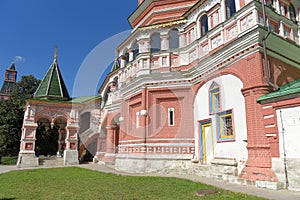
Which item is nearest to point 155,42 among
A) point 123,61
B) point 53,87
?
point 123,61

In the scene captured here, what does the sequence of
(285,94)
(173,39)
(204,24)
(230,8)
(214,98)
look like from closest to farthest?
(285,94) < (230,8) < (214,98) < (204,24) < (173,39)

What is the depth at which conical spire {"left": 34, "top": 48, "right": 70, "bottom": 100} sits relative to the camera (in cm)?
2119

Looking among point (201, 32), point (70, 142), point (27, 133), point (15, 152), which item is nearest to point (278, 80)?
point (201, 32)

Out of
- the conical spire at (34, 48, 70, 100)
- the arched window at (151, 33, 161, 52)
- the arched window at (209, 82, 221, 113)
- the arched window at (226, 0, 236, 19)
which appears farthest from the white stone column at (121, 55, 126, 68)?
the conical spire at (34, 48, 70, 100)

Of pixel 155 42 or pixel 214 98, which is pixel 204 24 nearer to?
pixel 155 42

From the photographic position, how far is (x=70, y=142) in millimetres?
19422

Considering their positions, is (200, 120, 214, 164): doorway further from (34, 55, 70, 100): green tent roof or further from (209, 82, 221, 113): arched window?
(34, 55, 70, 100): green tent roof

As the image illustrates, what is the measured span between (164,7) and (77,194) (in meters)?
11.6

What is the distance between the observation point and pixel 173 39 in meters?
12.4

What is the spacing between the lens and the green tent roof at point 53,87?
69.5 ft

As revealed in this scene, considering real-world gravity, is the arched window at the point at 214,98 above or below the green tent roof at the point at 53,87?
below

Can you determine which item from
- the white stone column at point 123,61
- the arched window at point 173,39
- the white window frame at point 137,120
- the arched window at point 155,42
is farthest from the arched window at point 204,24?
the white stone column at point 123,61

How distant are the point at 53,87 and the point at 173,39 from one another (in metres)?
14.5

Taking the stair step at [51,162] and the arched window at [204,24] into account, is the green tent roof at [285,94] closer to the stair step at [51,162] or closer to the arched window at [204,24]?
the arched window at [204,24]
